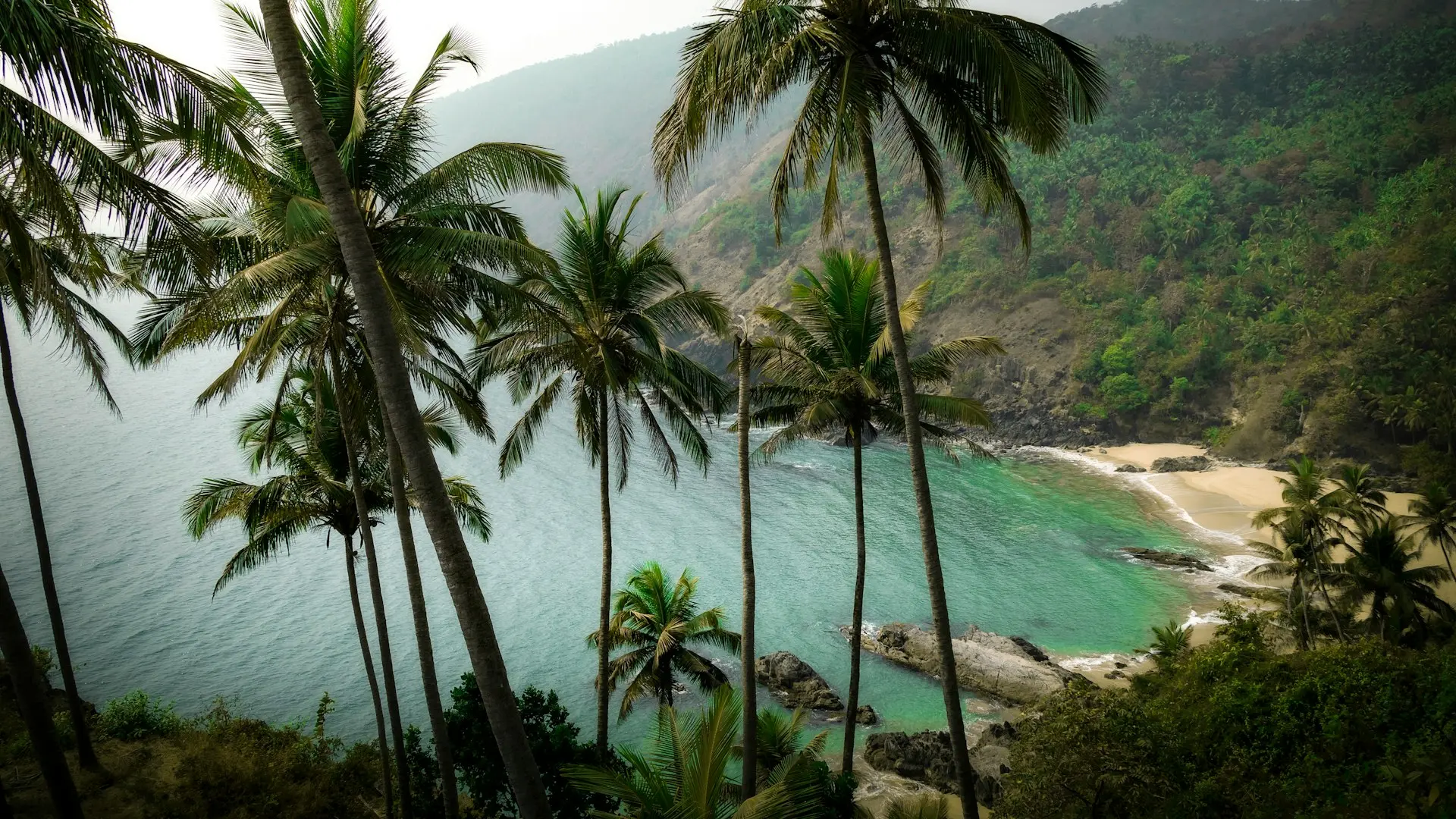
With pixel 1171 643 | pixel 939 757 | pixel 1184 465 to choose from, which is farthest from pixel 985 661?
pixel 1184 465

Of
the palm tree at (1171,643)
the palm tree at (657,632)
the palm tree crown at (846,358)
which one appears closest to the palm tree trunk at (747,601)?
the palm tree crown at (846,358)

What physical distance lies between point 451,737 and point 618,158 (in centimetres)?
17423

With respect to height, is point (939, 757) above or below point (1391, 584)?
below

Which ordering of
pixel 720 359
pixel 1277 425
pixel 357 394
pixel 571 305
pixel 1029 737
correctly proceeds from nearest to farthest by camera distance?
1. pixel 1029 737
2. pixel 357 394
3. pixel 571 305
4. pixel 1277 425
5. pixel 720 359

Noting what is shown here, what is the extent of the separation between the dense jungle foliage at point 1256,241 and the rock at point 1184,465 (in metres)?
2.15

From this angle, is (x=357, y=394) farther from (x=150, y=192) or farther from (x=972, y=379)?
(x=972, y=379)

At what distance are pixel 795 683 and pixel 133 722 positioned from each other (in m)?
16.5

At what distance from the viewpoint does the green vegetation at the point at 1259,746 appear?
25.9ft

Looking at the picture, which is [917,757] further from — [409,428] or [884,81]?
[409,428]

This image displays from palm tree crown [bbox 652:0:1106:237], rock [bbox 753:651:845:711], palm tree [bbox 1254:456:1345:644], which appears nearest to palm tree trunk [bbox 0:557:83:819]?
palm tree crown [bbox 652:0:1106:237]

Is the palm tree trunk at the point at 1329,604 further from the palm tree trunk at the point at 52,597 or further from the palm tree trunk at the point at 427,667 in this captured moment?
the palm tree trunk at the point at 52,597

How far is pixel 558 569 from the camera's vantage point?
35750mm

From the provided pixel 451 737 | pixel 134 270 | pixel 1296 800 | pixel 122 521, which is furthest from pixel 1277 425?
pixel 122 521

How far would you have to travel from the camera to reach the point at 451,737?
38.7 ft
